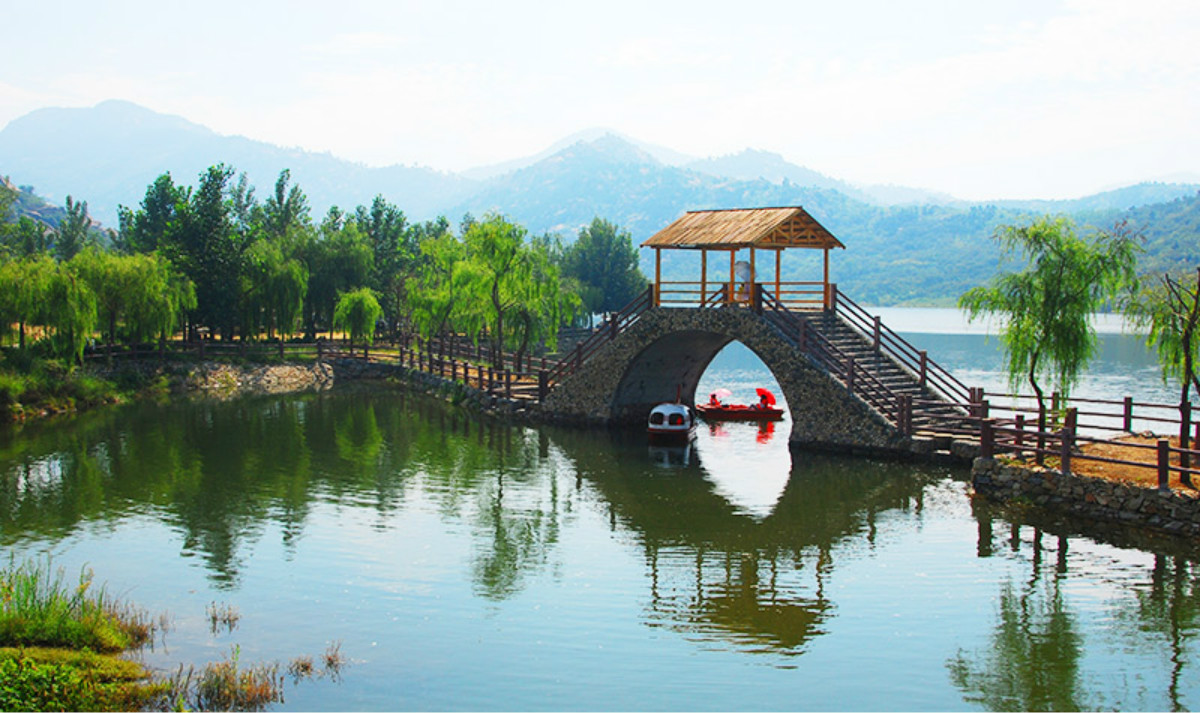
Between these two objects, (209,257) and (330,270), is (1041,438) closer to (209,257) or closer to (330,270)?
(209,257)

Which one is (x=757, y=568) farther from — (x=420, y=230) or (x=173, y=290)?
(x=420, y=230)

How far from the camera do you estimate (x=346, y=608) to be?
16281 mm

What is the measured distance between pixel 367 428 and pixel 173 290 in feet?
57.1

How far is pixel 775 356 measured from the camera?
31.0 metres

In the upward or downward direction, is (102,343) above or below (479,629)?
above

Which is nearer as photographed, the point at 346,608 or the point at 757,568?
the point at 346,608

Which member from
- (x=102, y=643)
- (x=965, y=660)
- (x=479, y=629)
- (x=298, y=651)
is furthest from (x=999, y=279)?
(x=102, y=643)

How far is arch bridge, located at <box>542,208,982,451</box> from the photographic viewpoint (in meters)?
29.4

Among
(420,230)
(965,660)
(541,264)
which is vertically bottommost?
(965,660)

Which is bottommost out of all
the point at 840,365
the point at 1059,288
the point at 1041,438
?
the point at 1041,438

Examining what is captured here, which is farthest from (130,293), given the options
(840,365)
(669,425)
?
(840,365)

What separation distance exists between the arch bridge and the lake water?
1.85 metres

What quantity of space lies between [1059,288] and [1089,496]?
6503 mm

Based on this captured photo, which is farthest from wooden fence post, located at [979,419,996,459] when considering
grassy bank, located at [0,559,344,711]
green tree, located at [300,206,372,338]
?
green tree, located at [300,206,372,338]
